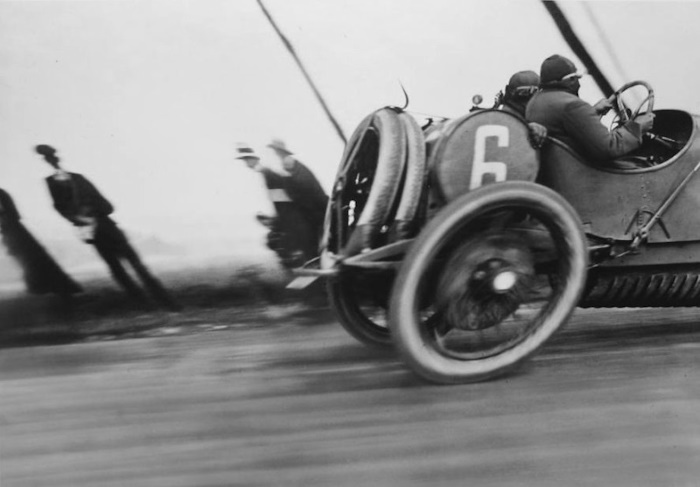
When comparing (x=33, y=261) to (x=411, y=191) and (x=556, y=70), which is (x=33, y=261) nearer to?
(x=411, y=191)

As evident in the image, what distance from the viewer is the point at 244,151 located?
303 centimetres

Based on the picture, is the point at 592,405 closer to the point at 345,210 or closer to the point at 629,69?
the point at 345,210

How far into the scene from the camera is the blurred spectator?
295 centimetres

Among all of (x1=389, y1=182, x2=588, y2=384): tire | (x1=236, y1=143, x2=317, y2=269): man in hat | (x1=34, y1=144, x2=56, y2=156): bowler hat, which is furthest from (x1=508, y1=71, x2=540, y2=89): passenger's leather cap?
(x1=34, y1=144, x2=56, y2=156): bowler hat

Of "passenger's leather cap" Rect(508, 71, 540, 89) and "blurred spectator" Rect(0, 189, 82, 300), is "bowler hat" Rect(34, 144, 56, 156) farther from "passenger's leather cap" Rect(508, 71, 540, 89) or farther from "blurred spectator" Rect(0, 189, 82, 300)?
"passenger's leather cap" Rect(508, 71, 540, 89)

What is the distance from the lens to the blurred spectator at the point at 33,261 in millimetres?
2949

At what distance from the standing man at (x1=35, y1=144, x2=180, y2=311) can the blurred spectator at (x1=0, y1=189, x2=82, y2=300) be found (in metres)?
0.15

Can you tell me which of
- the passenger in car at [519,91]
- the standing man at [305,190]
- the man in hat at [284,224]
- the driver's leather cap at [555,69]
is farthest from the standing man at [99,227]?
the driver's leather cap at [555,69]

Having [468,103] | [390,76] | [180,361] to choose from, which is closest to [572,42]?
[468,103]

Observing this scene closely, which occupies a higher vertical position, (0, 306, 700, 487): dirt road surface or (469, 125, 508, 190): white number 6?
(469, 125, 508, 190): white number 6

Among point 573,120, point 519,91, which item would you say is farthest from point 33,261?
point 573,120

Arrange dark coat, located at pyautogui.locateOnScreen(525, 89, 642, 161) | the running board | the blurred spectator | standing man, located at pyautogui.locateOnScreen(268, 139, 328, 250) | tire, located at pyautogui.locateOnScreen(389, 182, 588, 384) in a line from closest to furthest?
tire, located at pyautogui.locateOnScreen(389, 182, 588, 384), the running board, dark coat, located at pyautogui.locateOnScreen(525, 89, 642, 161), the blurred spectator, standing man, located at pyautogui.locateOnScreen(268, 139, 328, 250)

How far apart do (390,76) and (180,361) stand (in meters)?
1.31

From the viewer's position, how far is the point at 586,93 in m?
3.15
